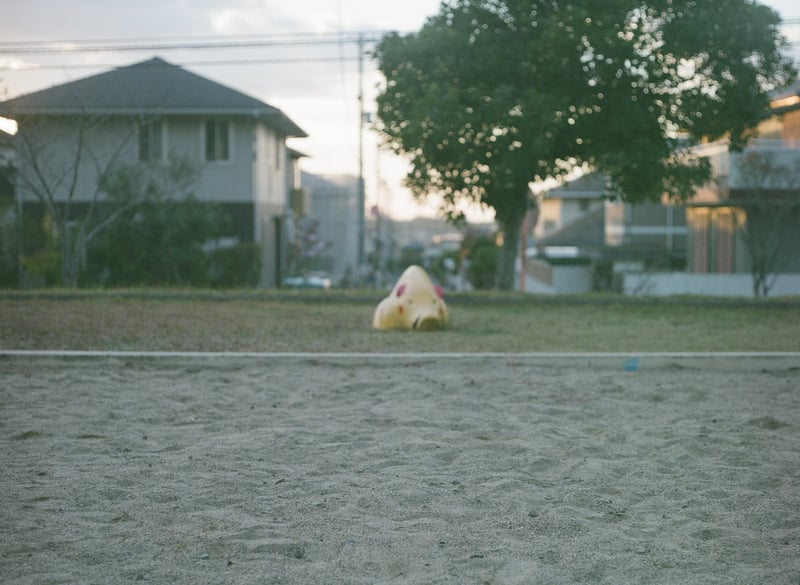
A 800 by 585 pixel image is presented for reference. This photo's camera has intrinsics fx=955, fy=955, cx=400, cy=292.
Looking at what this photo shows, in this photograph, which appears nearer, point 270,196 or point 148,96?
point 148,96

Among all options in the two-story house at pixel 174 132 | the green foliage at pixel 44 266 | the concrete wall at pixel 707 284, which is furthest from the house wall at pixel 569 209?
the green foliage at pixel 44 266

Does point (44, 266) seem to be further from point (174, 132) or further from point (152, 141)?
point (174, 132)

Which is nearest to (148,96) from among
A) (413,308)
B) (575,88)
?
(575,88)

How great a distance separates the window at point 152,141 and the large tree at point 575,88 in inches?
379

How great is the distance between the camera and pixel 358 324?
40.8 feet

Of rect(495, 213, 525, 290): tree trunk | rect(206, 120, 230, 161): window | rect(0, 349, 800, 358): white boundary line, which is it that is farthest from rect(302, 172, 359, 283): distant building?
rect(0, 349, 800, 358): white boundary line

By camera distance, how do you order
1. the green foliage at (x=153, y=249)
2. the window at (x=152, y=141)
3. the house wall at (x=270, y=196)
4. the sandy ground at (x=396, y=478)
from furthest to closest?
the house wall at (x=270, y=196) < the window at (x=152, y=141) < the green foliage at (x=153, y=249) < the sandy ground at (x=396, y=478)

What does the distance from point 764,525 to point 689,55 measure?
1404 cm

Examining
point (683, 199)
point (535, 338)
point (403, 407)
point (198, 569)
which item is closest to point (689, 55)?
point (683, 199)

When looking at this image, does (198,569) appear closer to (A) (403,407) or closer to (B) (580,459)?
(B) (580,459)

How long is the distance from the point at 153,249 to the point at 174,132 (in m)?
4.87

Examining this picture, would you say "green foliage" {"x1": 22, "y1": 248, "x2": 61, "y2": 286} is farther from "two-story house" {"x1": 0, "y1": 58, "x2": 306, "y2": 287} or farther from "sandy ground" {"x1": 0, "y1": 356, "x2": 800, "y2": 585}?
"sandy ground" {"x1": 0, "y1": 356, "x2": 800, "y2": 585}

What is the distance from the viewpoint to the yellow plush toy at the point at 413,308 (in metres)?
11.6

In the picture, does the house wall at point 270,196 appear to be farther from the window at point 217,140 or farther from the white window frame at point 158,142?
the white window frame at point 158,142
